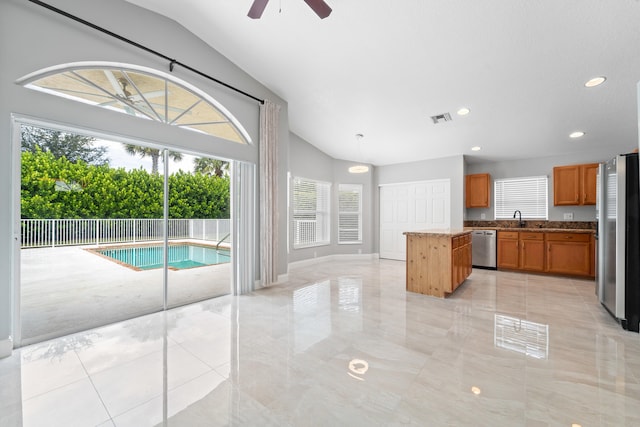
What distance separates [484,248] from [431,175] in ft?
6.89

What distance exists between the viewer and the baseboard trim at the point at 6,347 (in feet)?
7.16

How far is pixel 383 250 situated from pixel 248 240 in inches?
176

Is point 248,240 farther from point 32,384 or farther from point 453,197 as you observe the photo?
point 453,197

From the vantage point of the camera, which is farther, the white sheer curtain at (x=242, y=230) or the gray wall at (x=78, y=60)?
the white sheer curtain at (x=242, y=230)

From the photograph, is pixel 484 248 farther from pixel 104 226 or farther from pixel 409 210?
pixel 104 226

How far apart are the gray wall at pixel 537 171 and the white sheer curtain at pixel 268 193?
195 inches

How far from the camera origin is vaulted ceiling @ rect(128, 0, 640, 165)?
2.71 meters

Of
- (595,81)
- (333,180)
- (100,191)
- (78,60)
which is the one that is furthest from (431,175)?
(78,60)

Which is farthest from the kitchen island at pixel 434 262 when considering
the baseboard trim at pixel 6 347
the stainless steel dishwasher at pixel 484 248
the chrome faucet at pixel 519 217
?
the baseboard trim at pixel 6 347

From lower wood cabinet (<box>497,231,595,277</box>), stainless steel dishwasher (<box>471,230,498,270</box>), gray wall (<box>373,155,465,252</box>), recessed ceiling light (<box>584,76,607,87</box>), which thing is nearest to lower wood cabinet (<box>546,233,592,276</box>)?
lower wood cabinet (<box>497,231,595,277</box>)

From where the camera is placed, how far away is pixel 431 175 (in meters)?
6.57

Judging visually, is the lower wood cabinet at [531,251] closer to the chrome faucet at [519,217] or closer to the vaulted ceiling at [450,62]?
the chrome faucet at [519,217]

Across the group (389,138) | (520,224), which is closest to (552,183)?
(520,224)

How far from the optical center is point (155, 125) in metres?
3.13
